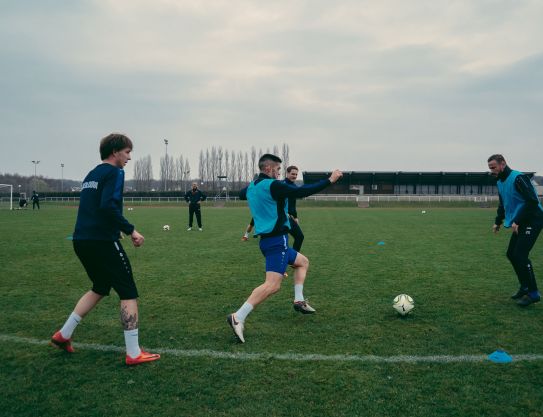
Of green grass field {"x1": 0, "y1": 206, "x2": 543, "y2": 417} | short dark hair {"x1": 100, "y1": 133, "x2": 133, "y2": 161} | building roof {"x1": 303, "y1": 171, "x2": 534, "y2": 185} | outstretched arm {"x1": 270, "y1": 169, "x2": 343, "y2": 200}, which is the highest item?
building roof {"x1": 303, "y1": 171, "x2": 534, "y2": 185}

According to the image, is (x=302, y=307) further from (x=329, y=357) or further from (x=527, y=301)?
(x=527, y=301)

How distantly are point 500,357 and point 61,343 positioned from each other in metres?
4.47

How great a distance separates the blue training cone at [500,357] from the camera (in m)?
4.33

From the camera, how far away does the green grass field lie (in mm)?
3508

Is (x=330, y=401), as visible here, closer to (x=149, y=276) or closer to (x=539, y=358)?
(x=539, y=358)

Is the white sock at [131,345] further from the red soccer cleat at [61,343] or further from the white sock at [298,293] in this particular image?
the white sock at [298,293]

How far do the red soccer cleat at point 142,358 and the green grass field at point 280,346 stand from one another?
9 centimetres

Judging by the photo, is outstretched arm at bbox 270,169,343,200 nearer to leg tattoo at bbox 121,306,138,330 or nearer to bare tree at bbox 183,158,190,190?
leg tattoo at bbox 121,306,138,330

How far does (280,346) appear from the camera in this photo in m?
4.81

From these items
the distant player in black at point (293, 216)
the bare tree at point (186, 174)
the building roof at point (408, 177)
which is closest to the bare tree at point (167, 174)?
the bare tree at point (186, 174)

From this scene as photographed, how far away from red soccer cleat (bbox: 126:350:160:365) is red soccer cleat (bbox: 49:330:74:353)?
2.55 feet

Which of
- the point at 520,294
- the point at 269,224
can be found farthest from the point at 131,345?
the point at 520,294

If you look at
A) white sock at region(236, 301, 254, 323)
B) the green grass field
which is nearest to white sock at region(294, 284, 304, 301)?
the green grass field

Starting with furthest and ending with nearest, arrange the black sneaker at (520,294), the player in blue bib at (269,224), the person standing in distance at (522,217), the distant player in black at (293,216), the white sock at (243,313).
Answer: the distant player in black at (293,216) → the black sneaker at (520,294) → the person standing in distance at (522,217) → the player in blue bib at (269,224) → the white sock at (243,313)
